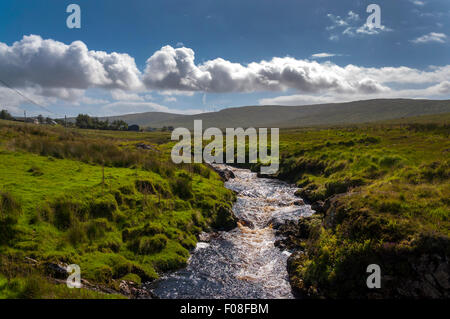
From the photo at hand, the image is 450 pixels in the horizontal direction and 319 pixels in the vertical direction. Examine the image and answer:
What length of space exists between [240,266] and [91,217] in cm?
1031

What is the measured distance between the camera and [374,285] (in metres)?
12.1

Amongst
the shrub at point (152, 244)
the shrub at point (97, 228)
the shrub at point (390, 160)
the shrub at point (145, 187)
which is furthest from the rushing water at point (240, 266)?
the shrub at point (390, 160)

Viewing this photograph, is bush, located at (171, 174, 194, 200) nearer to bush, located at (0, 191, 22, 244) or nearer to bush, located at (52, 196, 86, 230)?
bush, located at (52, 196, 86, 230)

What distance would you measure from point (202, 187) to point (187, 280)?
1430 cm

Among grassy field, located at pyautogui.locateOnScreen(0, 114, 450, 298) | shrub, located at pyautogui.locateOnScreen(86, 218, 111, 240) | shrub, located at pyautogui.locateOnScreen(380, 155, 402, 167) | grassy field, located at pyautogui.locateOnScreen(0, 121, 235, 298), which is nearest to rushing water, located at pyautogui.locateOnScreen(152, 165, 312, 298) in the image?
grassy field, located at pyautogui.locateOnScreen(0, 114, 450, 298)

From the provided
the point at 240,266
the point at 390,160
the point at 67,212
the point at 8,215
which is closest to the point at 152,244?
the point at 67,212

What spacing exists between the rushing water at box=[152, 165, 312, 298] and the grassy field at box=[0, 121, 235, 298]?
1.30 meters

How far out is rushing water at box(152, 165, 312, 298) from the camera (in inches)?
580

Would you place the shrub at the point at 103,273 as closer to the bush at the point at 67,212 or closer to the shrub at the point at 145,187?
the bush at the point at 67,212

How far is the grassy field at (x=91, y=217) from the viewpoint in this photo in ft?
44.8

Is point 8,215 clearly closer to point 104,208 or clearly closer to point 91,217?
point 91,217
